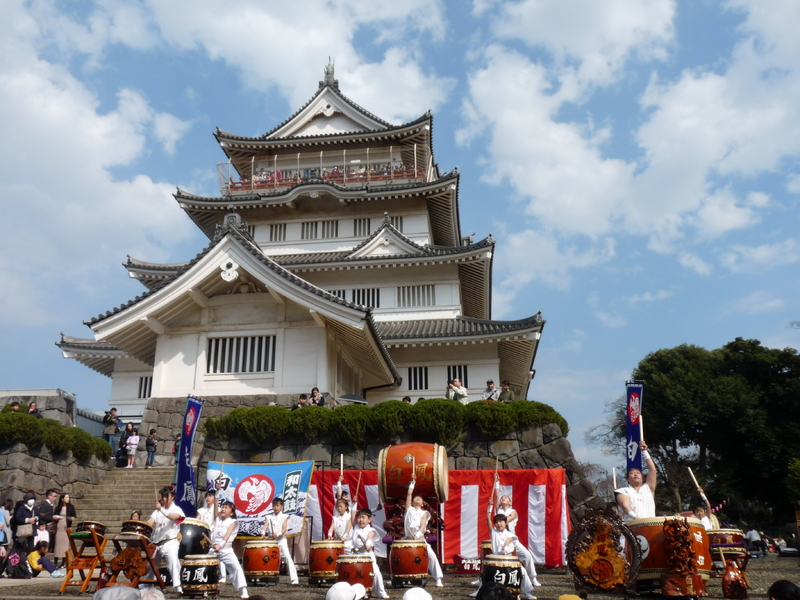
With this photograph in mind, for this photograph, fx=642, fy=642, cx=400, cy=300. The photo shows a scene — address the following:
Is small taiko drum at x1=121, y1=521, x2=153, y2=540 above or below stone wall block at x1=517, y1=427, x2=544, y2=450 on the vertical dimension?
below

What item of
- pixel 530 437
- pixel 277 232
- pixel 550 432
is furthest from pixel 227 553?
pixel 277 232

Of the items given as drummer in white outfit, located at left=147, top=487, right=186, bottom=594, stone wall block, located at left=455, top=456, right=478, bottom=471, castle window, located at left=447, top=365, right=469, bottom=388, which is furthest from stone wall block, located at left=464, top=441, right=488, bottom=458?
castle window, located at left=447, top=365, right=469, bottom=388

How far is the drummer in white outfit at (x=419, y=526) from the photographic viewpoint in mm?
10234

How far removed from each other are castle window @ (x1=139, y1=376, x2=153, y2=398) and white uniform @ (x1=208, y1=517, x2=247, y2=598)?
17.7 meters

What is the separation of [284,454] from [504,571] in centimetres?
750

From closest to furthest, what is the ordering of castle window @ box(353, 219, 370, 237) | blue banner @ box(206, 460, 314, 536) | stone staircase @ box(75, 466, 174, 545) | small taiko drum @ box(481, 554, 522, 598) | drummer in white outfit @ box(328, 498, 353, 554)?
small taiko drum @ box(481, 554, 522, 598) < drummer in white outfit @ box(328, 498, 353, 554) < blue banner @ box(206, 460, 314, 536) < stone staircase @ box(75, 466, 174, 545) < castle window @ box(353, 219, 370, 237)

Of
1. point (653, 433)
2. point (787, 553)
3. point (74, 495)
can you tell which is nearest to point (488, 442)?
point (74, 495)

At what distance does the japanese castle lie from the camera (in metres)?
17.8

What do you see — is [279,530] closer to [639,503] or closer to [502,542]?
[502,542]

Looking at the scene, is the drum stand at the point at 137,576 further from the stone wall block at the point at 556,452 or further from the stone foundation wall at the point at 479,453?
the stone wall block at the point at 556,452

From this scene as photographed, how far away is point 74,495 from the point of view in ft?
54.4

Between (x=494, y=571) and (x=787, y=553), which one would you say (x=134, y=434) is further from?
(x=787, y=553)

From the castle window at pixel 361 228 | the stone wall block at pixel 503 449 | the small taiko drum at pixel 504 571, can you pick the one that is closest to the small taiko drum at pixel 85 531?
the small taiko drum at pixel 504 571

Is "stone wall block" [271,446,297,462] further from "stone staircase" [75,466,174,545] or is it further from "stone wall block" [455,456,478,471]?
"stone wall block" [455,456,478,471]
